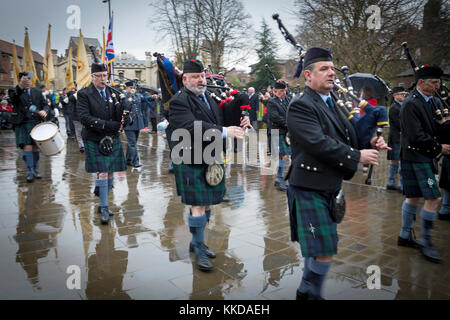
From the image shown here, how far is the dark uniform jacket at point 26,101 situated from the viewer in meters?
7.07

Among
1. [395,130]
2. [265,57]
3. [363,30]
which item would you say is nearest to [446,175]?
[395,130]

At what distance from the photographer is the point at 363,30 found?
1497 cm

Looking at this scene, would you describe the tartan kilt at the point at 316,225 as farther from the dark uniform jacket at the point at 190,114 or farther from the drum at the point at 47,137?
the drum at the point at 47,137

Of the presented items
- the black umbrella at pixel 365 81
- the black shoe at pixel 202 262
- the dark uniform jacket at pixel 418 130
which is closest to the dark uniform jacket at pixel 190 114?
the black shoe at pixel 202 262

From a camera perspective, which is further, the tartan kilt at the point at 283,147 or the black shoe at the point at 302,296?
the tartan kilt at the point at 283,147

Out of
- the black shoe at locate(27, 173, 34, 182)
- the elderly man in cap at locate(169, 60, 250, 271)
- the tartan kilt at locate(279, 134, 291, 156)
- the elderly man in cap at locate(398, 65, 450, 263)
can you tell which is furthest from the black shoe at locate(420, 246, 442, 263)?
the black shoe at locate(27, 173, 34, 182)

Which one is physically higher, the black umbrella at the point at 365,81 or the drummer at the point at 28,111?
the black umbrella at the point at 365,81

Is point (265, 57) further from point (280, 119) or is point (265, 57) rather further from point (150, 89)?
point (280, 119)

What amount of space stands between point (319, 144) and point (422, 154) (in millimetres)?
2024

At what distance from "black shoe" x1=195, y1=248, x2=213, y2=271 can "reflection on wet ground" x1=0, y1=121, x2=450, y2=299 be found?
9 centimetres

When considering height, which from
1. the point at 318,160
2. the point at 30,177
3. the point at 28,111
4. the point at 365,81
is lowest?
the point at 30,177

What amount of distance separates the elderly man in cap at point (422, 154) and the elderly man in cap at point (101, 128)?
3552 millimetres
